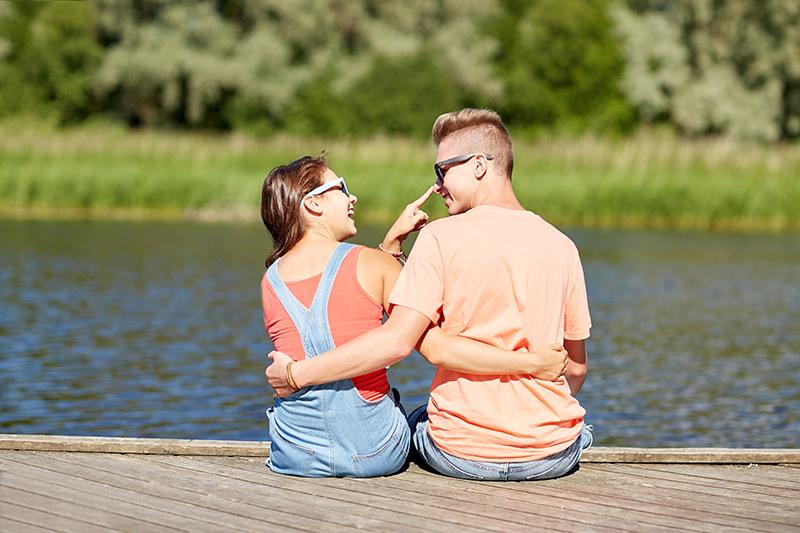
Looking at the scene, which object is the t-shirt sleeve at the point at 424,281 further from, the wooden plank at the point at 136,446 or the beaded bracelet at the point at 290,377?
the wooden plank at the point at 136,446

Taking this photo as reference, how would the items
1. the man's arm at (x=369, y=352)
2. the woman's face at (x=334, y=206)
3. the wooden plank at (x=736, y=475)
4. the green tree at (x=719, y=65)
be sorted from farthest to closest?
the green tree at (x=719, y=65) < the wooden plank at (x=736, y=475) < the woman's face at (x=334, y=206) < the man's arm at (x=369, y=352)

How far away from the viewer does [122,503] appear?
415 centimetres

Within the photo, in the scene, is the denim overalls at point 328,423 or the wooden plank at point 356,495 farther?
the denim overalls at point 328,423

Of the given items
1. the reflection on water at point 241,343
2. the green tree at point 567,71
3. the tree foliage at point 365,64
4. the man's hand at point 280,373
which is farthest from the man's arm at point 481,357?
the green tree at point 567,71

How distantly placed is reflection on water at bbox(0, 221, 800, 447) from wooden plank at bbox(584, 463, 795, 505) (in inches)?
154

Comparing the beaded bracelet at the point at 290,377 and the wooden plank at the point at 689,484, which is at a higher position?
the beaded bracelet at the point at 290,377

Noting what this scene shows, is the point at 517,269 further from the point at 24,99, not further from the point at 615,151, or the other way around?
the point at 24,99

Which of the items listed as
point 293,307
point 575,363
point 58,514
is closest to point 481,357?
point 575,363

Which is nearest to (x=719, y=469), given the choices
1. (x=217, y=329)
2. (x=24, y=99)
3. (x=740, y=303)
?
(x=217, y=329)

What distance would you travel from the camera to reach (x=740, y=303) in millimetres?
16047

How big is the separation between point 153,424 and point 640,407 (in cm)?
357

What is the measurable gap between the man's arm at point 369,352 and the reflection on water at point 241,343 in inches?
175

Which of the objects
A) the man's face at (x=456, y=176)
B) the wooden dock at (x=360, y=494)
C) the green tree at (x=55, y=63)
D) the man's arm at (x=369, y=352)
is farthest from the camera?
the green tree at (x=55, y=63)

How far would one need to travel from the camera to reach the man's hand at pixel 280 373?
14.0 feet
